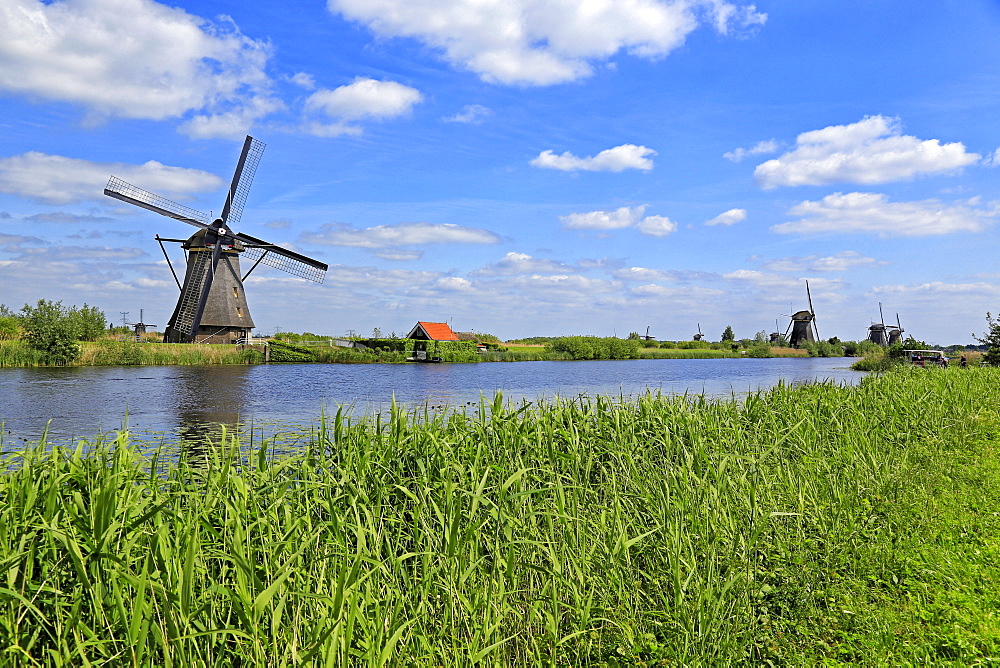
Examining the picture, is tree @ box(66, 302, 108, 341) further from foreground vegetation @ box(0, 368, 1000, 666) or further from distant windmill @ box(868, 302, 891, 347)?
distant windmill @ box(868, 302, 891, 347)

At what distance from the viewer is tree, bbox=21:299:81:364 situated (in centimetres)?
2720

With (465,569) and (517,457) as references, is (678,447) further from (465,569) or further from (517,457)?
(465,569)

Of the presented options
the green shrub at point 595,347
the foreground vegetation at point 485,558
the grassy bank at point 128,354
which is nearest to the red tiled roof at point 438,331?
the green shrub at point 595,347

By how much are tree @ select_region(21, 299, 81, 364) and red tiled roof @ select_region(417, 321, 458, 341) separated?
2242cm

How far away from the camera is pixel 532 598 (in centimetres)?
322

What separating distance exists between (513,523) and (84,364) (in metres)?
30.6

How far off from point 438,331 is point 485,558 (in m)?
44.4

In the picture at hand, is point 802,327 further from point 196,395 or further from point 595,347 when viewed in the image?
point 196,395

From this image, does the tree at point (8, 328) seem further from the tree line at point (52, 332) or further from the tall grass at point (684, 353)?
the tall grass at point (684, 353)

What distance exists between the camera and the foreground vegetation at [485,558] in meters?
2.49

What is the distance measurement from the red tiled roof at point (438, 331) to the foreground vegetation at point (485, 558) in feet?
135

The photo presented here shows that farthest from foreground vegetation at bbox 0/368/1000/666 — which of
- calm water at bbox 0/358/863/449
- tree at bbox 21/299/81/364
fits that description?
tree at bbox 21/299/81/364

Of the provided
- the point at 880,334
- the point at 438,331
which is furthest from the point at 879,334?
the point at 438,331

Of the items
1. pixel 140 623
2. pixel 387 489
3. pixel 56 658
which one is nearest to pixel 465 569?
pixel 387 489
